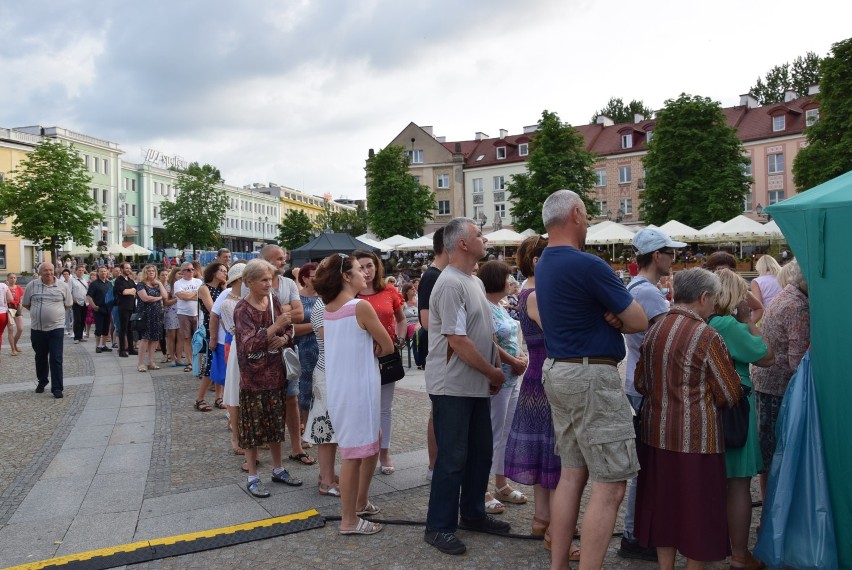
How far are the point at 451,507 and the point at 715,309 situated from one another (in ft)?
6.29

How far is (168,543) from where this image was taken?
443cm

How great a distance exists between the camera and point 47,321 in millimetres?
9961

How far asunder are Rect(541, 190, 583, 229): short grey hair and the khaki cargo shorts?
0.73 meters

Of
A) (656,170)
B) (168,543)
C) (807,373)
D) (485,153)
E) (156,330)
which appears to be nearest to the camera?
(807,373)

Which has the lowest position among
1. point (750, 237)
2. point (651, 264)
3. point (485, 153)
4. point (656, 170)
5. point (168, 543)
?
point (168, 543)

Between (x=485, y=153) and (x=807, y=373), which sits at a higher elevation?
(x=485, y=153)

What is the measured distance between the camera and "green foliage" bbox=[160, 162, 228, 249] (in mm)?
49875

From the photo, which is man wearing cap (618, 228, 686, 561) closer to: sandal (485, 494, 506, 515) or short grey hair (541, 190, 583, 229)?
short grey hair (541, 190, 583, 229)

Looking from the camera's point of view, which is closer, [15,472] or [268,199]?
[15,472]

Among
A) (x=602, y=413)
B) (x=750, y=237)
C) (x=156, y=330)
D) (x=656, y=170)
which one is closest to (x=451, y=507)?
(x=602, y=413)

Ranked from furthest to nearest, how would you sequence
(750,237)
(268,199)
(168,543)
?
1. (268,199)
2. (750,237)
3. (168,543)

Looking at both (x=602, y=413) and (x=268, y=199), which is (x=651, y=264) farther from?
(x=268, y=199)

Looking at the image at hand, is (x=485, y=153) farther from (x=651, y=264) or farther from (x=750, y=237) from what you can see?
(x=651, y=264)

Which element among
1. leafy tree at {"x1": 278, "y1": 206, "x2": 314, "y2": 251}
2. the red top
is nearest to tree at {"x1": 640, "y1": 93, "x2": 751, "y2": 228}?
the red top
